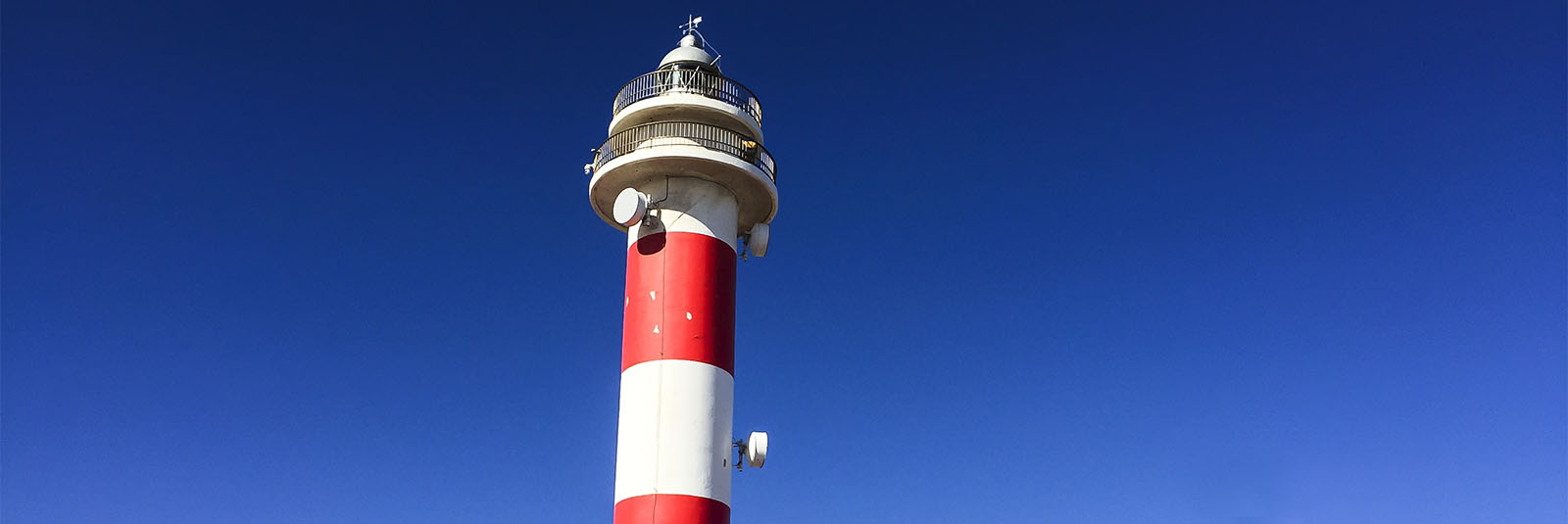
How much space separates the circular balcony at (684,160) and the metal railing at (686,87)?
0.83 meters

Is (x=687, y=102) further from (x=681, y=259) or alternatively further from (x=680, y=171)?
(x=681, y=259)

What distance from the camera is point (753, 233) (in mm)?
29750

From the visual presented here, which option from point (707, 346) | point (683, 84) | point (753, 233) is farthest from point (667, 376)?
point (683, 84)

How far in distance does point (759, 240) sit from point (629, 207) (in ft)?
11.7

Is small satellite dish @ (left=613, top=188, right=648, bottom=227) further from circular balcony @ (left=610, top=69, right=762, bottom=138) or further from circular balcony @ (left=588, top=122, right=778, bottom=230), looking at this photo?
circular balcony @ (left=610, top=69, right=762, bottom=138)

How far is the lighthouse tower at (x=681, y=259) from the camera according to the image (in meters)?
26.1

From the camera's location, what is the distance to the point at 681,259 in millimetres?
27578

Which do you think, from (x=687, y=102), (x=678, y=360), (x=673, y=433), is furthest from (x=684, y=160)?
(x=673, y=433)

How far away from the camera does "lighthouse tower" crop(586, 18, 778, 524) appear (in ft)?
85.7

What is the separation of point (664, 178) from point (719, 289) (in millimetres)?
2651

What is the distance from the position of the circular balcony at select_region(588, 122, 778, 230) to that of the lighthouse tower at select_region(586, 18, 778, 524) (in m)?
0.03

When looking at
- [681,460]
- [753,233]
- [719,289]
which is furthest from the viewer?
[753,233]

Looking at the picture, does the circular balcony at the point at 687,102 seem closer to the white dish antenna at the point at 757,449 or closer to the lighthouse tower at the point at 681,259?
the lighthouse tower at the point at 681,259

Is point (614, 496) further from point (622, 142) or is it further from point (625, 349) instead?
point (622, 142)
